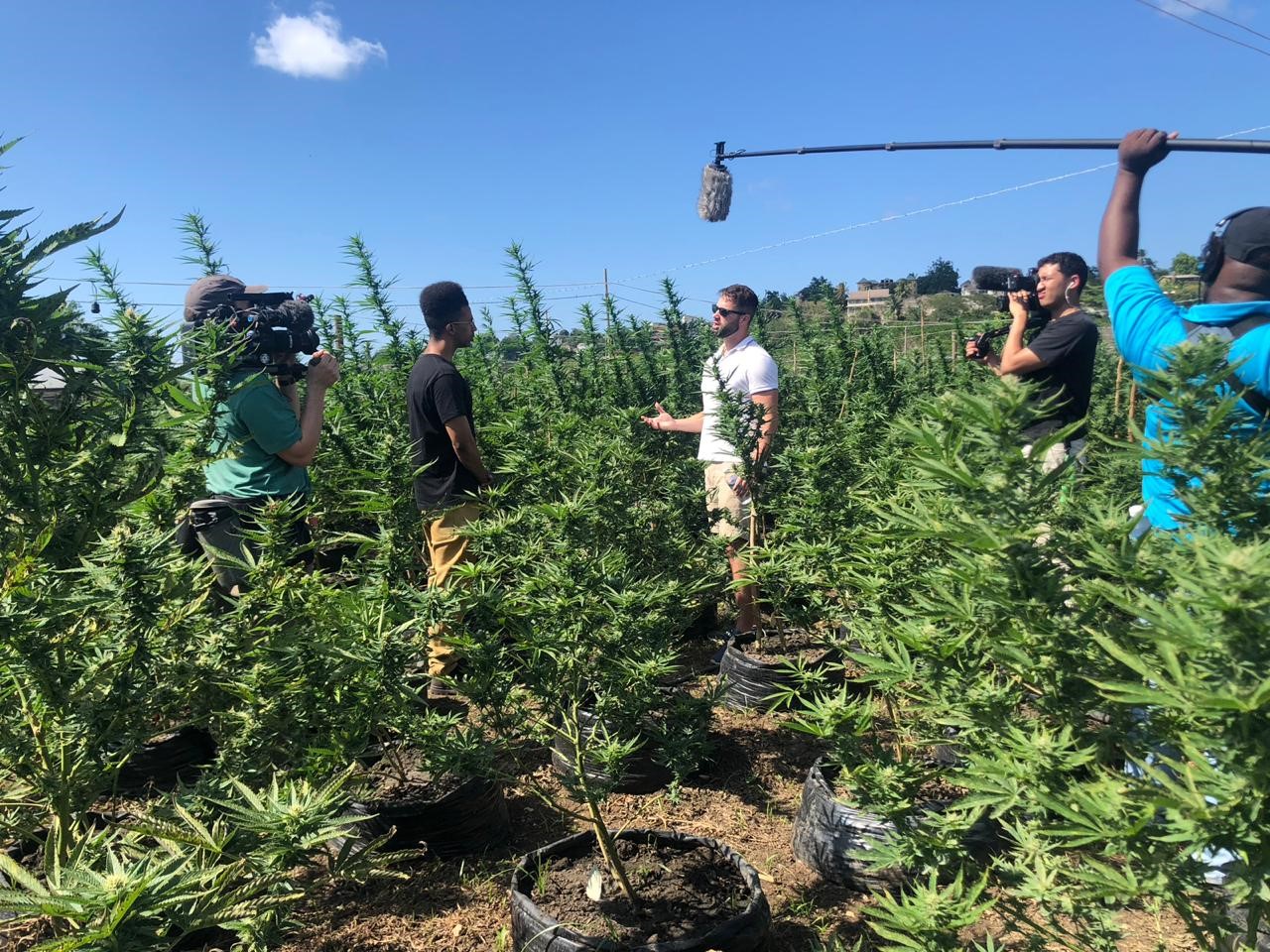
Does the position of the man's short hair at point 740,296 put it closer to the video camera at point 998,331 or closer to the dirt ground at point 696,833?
the video camera at point 998,331

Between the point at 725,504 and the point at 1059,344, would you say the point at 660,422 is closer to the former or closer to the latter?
the point at 725,504

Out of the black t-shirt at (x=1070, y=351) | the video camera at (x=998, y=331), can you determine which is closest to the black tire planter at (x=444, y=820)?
the black t-shirt at (x=1070, y=351)

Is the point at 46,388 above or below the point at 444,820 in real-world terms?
above

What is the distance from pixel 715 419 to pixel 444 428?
150 cm

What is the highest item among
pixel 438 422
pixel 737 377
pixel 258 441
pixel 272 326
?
pixel 272 326

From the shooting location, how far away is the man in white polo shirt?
4.06 m

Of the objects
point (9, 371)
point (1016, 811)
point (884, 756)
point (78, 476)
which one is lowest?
point (884, 756)

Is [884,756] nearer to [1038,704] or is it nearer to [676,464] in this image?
[1038,704]

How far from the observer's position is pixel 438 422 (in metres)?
3.89

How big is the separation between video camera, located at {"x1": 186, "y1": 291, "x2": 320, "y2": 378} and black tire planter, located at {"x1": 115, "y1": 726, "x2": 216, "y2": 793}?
62.9 inches

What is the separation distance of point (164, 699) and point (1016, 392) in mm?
1936

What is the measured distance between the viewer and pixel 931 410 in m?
1.37

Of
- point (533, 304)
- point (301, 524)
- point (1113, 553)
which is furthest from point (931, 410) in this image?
point (533, 304)

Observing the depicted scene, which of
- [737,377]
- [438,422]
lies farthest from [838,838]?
[438,422]
